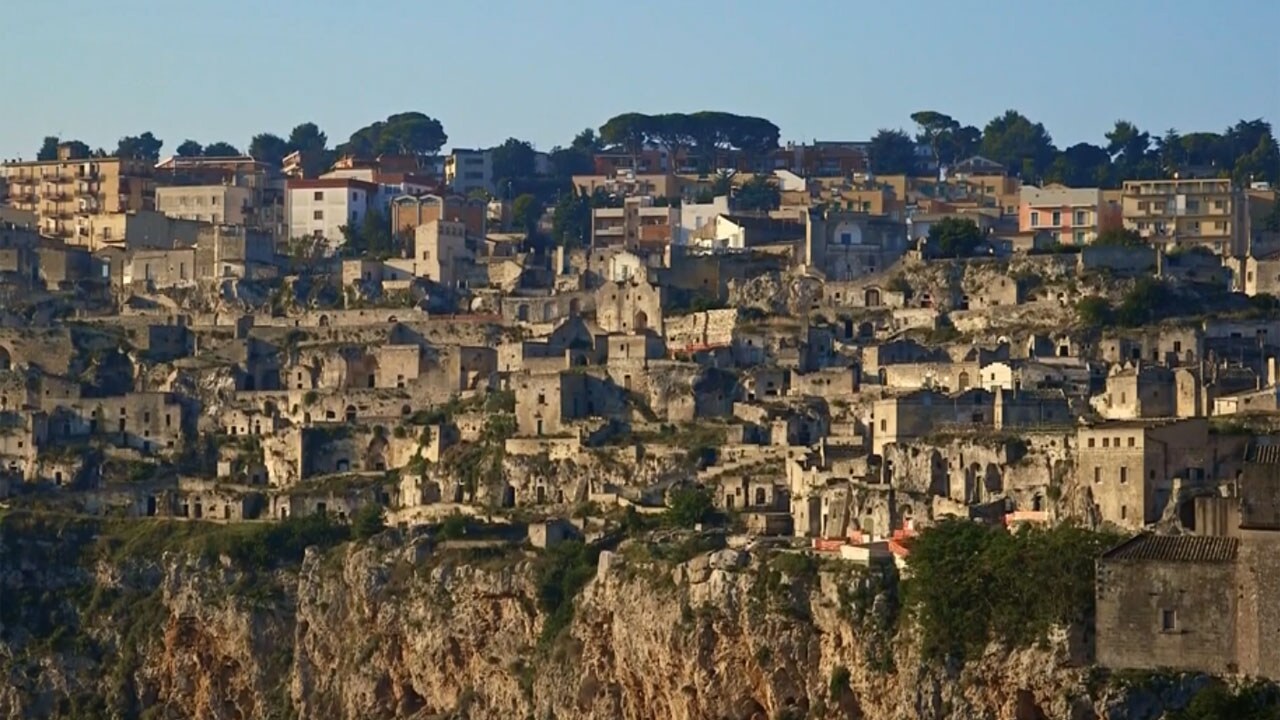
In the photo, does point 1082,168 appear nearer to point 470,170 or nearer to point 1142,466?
point 470,170

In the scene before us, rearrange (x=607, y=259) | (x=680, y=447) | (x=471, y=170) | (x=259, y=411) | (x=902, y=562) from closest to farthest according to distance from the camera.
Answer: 1. (x=902, y=562)
2. (x=680, y=447)
3. (x=259, y=411)
4. (x=607, y=259)
5. (x=471, y=170)

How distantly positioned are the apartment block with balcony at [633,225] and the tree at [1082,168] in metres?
18.2

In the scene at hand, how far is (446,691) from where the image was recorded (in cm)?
8619

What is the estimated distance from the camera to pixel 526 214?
12269 centimetres

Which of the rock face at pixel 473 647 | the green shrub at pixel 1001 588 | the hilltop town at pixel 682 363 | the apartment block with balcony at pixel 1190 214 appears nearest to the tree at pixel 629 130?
the hilltop town at pixel 682 363

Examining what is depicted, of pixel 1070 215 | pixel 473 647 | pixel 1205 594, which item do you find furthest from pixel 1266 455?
pixel 1070 215

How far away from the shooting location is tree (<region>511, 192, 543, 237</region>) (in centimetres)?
12088

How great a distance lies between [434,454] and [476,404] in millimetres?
2134

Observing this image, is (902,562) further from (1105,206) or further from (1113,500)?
(1105,206)

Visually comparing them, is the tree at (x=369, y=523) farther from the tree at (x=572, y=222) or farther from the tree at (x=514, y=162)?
the tree at (x=514, y=162)

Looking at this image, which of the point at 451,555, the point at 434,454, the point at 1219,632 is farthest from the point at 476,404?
the point at 1219,632

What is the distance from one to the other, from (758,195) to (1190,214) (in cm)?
1784

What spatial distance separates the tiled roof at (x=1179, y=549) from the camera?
224 ft

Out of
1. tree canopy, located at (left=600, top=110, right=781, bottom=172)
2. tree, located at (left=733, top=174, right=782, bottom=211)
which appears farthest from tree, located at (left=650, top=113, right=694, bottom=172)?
tree, located at (left=733, top=174, right=782, bottom=211)
